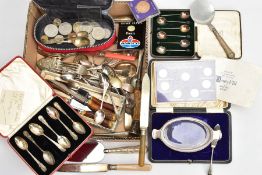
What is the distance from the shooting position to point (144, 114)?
119 centimetres

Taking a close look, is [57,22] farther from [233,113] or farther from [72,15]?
[233,113]

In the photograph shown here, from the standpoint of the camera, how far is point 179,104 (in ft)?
4.14

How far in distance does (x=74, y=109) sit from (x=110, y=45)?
0.23m

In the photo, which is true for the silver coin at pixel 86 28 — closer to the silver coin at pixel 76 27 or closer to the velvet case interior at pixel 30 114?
the silver coin at pixel 76 27

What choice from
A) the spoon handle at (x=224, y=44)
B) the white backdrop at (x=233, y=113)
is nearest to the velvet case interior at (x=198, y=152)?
the white backdrop at (x=233, y=113)

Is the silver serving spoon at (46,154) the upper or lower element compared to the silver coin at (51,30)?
lower

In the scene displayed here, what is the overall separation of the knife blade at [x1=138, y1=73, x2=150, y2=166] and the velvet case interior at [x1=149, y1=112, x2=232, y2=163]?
0.06 m

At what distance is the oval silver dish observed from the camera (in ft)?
3.92

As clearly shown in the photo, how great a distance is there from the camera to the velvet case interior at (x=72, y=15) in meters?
1.29

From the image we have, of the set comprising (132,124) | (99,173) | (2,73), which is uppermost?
(2,73)

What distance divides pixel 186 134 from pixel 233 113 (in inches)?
6.2

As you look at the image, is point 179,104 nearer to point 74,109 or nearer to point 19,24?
point 74,109

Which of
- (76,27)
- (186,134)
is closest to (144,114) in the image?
(186,134)

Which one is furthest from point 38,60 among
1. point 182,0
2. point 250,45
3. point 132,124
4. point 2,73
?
point 250,45
